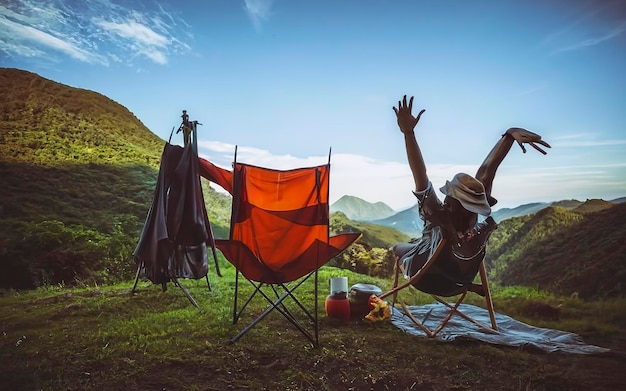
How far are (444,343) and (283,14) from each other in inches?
123

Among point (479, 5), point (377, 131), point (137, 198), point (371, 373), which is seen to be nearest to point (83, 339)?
point (371, 373)

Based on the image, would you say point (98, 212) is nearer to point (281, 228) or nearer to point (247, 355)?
point (281, 228)

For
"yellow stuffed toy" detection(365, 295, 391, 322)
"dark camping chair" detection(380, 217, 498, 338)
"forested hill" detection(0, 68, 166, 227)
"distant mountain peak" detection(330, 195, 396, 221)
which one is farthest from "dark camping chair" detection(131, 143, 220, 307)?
"distant mountain peak" detection(330, 195, 396, 221)

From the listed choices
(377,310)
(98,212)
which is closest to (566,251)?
(377,310)

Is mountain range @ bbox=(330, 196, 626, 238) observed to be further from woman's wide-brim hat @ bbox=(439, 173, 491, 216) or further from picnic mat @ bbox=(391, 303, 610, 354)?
woman's wide-brim hat @ bbox=(439, 173, 491, 216)

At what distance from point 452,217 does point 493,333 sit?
84 cm

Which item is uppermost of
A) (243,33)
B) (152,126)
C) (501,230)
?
(243,33)

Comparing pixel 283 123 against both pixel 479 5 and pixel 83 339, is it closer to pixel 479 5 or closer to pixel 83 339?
pixel 479 5

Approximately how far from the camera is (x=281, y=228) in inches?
109

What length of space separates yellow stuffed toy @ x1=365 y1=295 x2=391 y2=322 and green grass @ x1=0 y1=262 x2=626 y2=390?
53 millimetres

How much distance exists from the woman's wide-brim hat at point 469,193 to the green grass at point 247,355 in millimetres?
796

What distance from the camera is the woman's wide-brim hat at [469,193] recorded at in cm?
246

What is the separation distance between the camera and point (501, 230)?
479 centimetres

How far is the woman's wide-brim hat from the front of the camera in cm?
246
